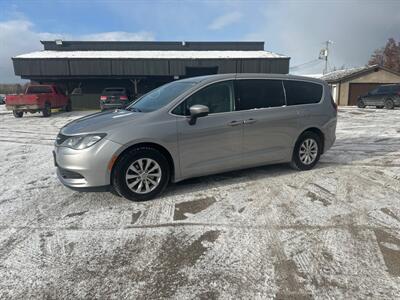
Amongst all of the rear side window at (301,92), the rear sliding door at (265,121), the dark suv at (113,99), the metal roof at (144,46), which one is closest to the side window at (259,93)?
the rear sliding door at (265,121)

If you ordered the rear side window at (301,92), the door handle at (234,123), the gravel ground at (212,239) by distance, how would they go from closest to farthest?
the gravel ground at (212,239) < the door handle at (234,123) < the rear side window at (301,92)

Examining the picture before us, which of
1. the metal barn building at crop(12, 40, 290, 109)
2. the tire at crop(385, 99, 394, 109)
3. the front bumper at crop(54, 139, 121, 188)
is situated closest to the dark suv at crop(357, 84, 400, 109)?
the tire at crop(385, 99, 394, 109)

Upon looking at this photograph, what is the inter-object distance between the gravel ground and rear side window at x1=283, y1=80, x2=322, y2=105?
1.36m

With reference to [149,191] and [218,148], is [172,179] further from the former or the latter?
[218,148]

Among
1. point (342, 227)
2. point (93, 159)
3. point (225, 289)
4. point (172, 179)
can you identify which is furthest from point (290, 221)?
point (93, 159)

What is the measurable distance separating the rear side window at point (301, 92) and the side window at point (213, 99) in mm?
1214

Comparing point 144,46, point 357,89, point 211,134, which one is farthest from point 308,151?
point 144,46

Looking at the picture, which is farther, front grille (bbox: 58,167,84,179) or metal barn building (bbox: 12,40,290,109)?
metal barn building (bbox: 12,40,290,109)

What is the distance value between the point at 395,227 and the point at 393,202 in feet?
2.74

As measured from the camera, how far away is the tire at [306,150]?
5.30 m

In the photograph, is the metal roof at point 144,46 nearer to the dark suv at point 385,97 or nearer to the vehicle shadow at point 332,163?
the dark suv at point 385,97

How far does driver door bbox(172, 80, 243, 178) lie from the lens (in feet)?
13.6

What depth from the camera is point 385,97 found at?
65.9 ft

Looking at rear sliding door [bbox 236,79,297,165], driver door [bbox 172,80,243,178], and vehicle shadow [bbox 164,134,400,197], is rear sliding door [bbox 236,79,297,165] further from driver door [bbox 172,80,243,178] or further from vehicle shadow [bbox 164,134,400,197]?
vehicle shadow [bbox 164,134,400,197]
